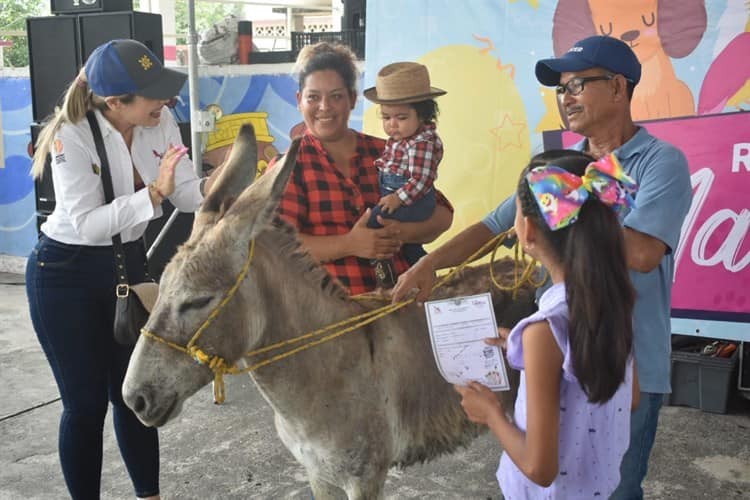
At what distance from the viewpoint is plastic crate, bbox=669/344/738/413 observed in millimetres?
4742

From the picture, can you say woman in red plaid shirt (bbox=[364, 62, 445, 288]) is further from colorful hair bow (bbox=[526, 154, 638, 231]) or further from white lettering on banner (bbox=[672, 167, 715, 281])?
white lettering on banner (bbox=[672, 167, 715, 281])

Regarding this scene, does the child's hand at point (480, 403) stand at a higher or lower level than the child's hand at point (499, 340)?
lower

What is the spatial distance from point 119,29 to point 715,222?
554 cm

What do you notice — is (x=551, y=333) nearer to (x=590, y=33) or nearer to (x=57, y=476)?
(x=57, y=476)

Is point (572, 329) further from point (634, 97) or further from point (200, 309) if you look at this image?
point (634, 97)

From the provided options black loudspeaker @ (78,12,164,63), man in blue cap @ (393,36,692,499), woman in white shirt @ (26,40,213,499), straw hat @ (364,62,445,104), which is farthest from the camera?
black loudspeaker @ (78,12,164,63)

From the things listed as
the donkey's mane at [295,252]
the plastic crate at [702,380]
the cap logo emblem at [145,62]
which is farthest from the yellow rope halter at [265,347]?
the plastic crate at [702,380]

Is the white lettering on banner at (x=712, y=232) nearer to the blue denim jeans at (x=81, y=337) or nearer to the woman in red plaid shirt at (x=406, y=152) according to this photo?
the woman in red plaid shirt at (x=406, y=152)

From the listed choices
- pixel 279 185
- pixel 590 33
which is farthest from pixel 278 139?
pixel 279 185

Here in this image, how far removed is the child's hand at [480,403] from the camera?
1763 mm

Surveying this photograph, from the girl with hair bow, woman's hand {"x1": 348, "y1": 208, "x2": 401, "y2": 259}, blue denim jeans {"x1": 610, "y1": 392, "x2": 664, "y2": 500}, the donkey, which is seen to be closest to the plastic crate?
the donkey

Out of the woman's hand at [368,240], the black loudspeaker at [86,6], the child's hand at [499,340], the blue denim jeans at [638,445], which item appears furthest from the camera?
the black loudspeaker at [86,6]

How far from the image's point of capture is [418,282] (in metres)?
2.53

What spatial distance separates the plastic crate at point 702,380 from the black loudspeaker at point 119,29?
17.9 ft
